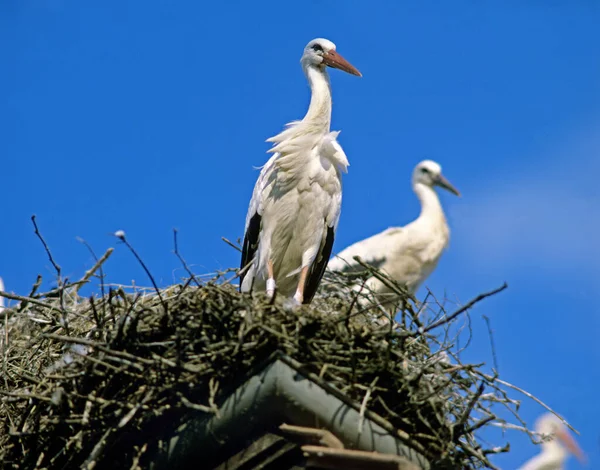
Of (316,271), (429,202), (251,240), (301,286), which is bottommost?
(301,286)

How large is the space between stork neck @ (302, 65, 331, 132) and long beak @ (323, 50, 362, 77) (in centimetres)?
6

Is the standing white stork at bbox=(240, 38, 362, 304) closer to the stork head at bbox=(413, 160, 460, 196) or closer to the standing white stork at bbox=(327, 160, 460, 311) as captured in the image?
the standing white stork at bbox=(327, 160, 460, 311)

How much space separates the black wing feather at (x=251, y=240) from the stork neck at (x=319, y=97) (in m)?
0.60

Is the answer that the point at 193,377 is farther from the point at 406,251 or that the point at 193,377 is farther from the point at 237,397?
the point at 406,251

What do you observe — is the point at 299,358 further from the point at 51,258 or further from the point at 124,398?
the point at 51,258

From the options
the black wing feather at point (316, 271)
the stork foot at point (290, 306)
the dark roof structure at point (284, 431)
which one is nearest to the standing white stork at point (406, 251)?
the black wing feather at point (316, 271)

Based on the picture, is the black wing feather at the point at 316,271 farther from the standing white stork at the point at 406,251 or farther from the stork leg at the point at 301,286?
the standing white stork at the point at 406,251

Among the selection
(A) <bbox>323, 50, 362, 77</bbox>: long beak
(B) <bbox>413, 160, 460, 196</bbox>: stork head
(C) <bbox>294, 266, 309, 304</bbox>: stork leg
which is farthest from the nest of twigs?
(B) <bbox>413, 160, 460, 196</bbox>: stork head

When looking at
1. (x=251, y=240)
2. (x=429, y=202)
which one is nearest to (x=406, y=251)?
(x=429, y=202)

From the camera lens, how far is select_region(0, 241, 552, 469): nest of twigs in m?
3.95

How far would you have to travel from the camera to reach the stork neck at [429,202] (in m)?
11.3

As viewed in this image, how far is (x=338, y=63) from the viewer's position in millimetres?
6492

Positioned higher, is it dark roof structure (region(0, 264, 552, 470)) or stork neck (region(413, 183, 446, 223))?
stork neck (region(413, 183, 446, 223))

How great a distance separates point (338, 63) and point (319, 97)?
33 centimetres
